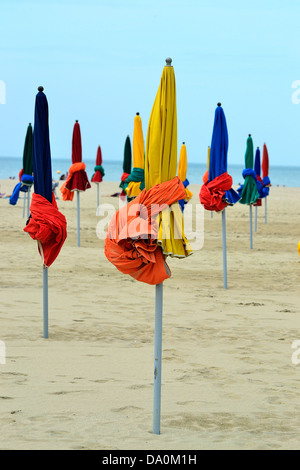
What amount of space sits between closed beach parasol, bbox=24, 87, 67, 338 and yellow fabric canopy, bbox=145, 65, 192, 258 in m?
2.45

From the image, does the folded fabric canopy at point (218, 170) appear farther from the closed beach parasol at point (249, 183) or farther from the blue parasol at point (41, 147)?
the closed beach parasol at point (249, 183)

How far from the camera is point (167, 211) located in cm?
482

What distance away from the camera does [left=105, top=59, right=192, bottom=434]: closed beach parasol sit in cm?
476

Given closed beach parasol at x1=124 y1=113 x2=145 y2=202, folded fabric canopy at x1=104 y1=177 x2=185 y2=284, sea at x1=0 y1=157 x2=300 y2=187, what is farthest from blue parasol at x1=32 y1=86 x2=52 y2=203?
sea at x1=0 y1=157 x2=300 y2=187

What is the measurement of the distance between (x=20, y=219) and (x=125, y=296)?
12239mm

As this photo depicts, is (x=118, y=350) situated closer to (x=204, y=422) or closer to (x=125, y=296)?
(x=204, y=422)

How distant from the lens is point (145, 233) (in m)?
4.76

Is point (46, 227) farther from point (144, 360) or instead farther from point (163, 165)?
point (163, 165)

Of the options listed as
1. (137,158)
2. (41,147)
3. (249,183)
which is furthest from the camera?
(249,183)

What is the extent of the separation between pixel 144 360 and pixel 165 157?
2465 millimetres

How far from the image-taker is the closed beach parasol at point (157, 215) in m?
4.76

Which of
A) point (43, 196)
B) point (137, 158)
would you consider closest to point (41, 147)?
point (43, 196)

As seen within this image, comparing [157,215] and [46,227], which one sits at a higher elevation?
[157,215]

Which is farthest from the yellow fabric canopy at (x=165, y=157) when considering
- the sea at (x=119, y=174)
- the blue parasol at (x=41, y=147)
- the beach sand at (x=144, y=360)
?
the sea at (x=119, y=174)
